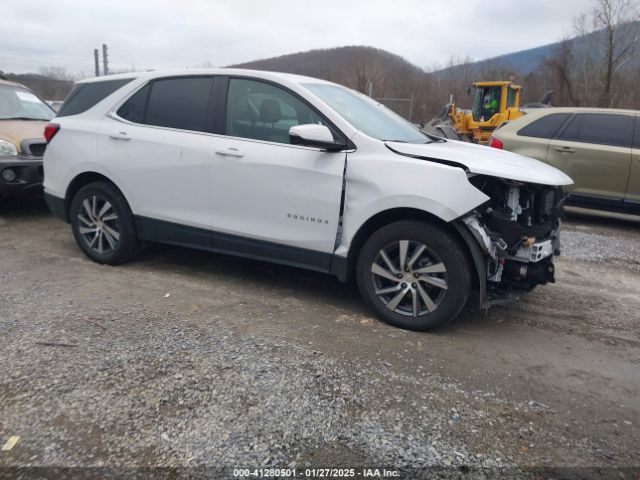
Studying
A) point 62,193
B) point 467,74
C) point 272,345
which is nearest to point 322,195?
point 272,345

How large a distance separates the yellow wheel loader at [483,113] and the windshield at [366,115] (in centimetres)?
1276

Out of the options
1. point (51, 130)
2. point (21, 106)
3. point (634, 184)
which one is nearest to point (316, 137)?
point (51, 130)

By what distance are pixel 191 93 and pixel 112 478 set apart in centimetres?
322

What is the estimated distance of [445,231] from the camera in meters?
3.45

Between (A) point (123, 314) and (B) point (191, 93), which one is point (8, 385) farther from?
(B) point (191, 93)

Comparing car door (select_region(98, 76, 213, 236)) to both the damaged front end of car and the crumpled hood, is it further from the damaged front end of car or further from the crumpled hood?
the crumpled hood

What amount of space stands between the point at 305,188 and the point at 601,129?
5.62 metres

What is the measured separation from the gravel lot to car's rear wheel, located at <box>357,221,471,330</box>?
0.17 metres

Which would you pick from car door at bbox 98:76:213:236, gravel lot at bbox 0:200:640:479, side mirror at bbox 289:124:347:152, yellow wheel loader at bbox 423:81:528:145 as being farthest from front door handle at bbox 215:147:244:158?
yellow wheel loader at bbox 423:81:528:145

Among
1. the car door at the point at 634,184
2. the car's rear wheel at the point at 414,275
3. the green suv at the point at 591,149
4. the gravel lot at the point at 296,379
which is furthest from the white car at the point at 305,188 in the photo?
the car door at the point at 634,184

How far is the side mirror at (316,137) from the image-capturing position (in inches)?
142

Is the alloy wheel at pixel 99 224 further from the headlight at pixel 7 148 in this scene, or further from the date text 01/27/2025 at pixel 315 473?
the date text 01/27/2025 at pixel 315 473

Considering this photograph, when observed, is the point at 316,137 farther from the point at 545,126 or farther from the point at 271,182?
the point at 545,126

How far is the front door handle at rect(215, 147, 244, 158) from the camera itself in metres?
4.00
